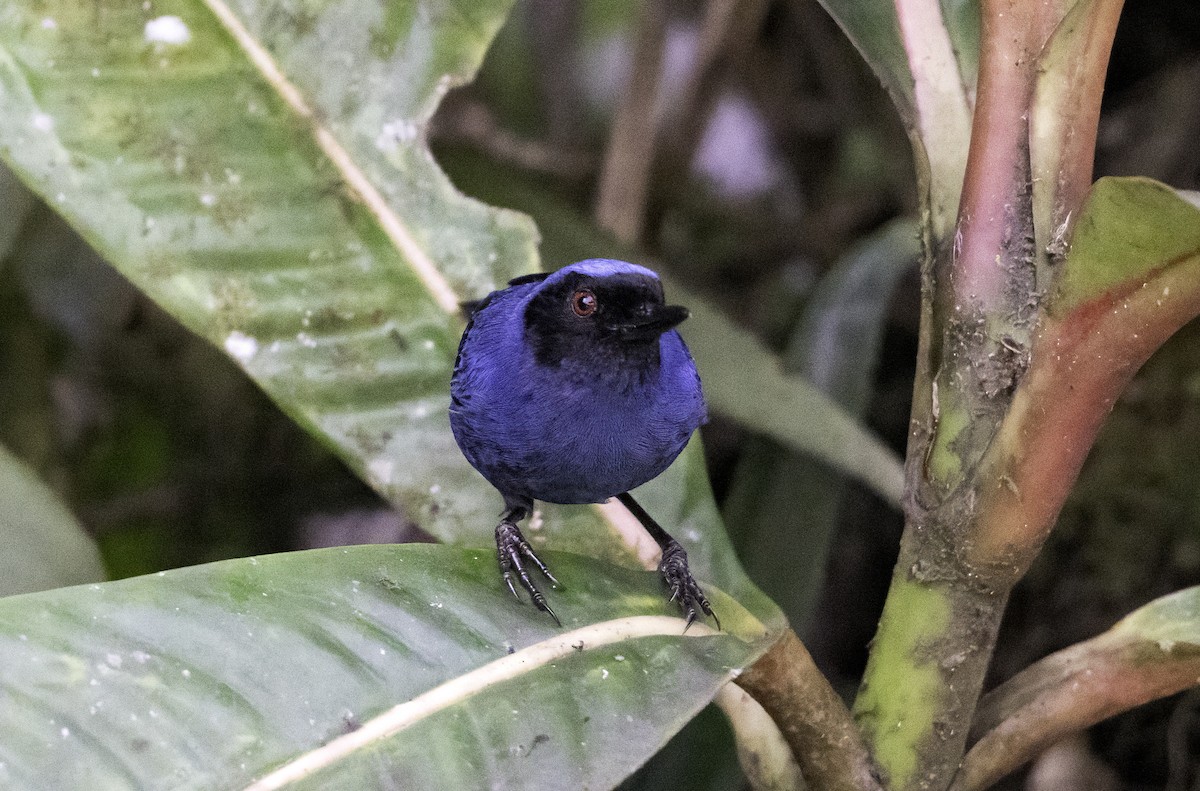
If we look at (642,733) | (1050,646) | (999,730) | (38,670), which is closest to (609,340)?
(642,733)

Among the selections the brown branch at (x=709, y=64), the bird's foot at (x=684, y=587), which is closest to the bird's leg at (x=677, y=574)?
the bird's foot at (x=684, y=587)

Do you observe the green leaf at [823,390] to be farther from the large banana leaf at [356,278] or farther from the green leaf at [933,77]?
the green leaf at [933,77]

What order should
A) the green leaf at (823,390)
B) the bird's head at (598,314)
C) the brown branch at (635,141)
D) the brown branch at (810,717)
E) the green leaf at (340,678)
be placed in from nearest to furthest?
the green leaf at (340,678)
the brown branch at (810,717)
the bird's head at (598,314)
the green leaf at (823,390)
the brown branch at (635,141)

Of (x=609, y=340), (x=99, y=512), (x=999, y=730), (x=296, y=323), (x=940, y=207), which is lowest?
(x=99, y=512)

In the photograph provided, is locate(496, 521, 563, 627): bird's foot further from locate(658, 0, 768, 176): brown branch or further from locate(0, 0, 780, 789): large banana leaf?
locate(658, 0, 768, 176): brown branch

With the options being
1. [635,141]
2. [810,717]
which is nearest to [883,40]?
[810,717]

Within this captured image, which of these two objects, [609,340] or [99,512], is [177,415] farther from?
[609,340]
